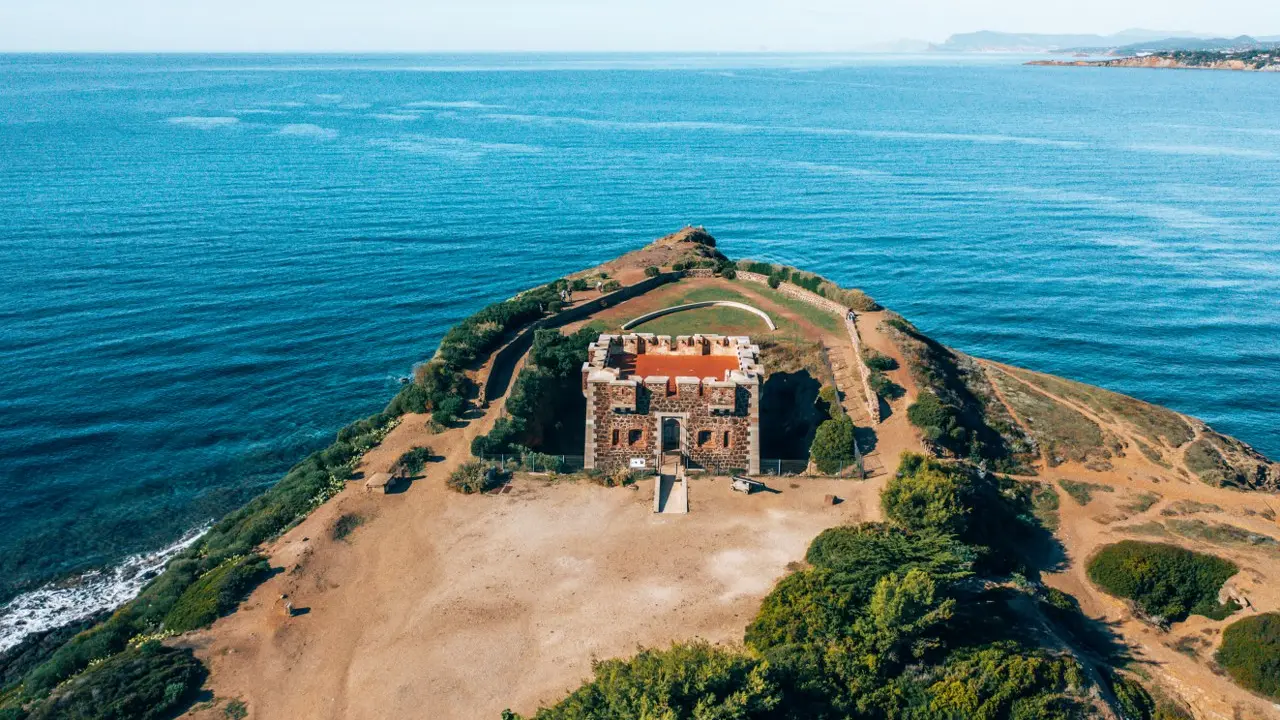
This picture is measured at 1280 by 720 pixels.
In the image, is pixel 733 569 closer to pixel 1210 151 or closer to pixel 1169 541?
pixel 1169 541

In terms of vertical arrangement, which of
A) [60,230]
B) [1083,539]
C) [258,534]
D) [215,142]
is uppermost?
[215,142]

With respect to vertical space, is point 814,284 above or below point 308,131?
below

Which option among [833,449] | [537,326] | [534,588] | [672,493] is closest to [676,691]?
[534,588]

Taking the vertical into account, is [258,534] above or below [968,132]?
below

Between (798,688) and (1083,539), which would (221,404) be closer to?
(798,688)

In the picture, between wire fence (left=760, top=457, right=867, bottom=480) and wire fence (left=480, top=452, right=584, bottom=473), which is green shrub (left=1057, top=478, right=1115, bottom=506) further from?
wire fence (left=480, top=452, right=584, bottom=473)

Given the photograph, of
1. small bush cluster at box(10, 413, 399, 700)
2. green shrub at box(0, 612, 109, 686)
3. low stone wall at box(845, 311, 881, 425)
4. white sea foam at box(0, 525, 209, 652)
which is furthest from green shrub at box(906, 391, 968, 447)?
green shrub at box(0, 612, 109, 686)

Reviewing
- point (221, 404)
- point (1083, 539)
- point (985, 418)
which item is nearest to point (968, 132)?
point (985, 418)
